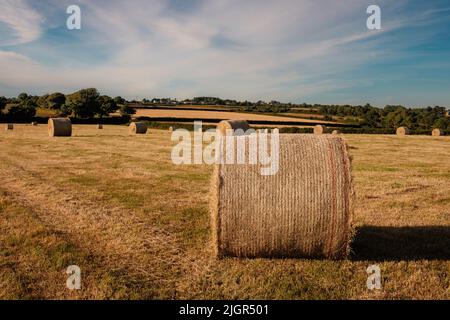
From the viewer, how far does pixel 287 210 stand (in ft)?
23.3

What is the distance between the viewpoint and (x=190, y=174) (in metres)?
16.3

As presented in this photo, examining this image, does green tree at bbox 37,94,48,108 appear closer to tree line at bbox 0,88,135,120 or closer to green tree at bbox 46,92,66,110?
green tree at bbox 46,92,66,110

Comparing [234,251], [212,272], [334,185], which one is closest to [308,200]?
[334,185]

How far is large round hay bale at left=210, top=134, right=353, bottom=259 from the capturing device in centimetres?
709

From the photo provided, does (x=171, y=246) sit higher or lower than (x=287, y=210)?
lower

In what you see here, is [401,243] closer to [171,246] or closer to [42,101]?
[171,246]

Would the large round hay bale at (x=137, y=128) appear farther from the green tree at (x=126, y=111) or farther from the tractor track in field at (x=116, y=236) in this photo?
the green tree at (x=126, y=111)

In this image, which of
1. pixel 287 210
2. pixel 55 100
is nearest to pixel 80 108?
pixel 55 100

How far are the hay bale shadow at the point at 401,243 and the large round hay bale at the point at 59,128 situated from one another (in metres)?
31.0

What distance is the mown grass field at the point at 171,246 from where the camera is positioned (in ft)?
20.2

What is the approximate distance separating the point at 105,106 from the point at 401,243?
82.4m

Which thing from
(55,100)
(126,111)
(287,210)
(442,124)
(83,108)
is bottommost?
(287,210)

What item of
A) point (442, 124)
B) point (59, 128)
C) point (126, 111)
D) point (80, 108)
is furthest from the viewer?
point (126, 111)

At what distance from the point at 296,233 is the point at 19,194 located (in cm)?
891
